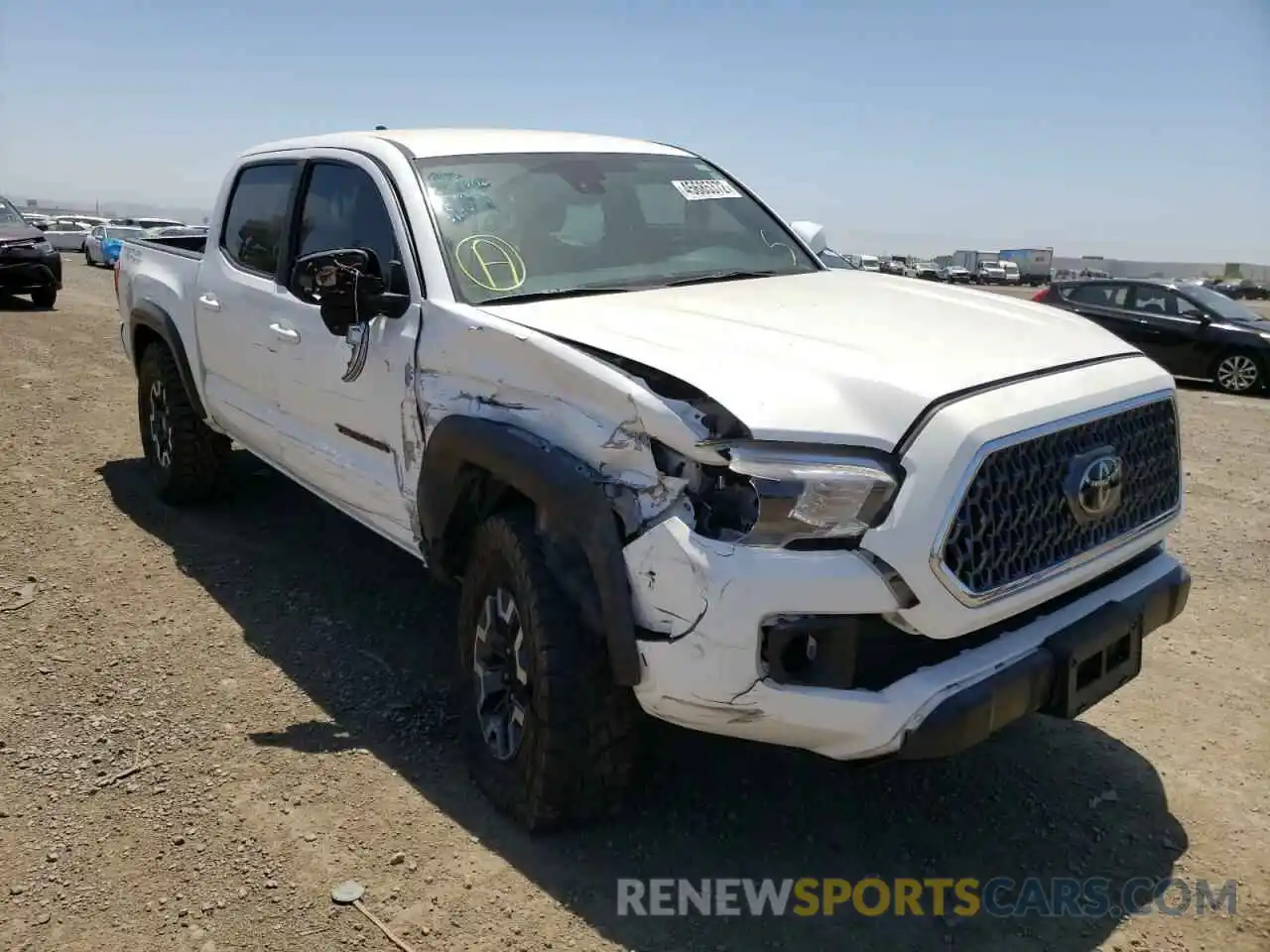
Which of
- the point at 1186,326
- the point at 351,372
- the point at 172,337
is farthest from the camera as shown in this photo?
the point at 1186,326

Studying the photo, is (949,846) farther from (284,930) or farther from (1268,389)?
(1268,389)

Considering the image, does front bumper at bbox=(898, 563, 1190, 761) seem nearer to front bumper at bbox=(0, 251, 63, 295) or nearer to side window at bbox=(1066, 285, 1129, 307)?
side window at bbox=(1066, 285, 1129, 307)

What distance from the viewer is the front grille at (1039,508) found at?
94.7 inches

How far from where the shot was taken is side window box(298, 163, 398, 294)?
3691 mm

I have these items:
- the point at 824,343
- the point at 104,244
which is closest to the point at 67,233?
the point at 104,244

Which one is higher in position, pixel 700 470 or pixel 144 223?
pixel 144 223

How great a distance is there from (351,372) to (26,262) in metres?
13.6

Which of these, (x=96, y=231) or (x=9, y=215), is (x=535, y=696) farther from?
(x=96, y=231)

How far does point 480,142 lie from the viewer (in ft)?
12.9

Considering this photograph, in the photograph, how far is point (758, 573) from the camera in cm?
231

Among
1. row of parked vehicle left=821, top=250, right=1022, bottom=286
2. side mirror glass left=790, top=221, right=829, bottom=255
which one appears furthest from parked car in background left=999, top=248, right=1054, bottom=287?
side mirror glass left=790, top=221, right=829, bottom=255

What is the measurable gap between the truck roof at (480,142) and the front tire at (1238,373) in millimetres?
10236

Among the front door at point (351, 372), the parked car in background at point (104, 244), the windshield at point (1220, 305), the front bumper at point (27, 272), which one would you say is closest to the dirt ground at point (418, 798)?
the front door at point (351, 372)

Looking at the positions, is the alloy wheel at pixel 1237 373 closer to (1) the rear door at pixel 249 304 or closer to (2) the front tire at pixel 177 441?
(2) the front tire at pixel 177 441
